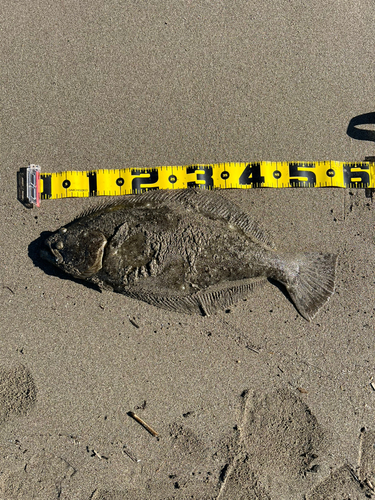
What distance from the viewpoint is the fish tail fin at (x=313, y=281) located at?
2.96 meters

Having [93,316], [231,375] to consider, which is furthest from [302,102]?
[93,316]

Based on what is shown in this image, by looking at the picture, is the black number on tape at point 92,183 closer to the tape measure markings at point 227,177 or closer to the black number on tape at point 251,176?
the tape measure markings at point 227,177

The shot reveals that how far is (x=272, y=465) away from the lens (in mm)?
2930

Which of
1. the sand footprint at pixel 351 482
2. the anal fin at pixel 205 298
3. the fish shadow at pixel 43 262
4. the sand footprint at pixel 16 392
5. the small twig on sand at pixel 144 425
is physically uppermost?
the fish shadow at pixel 43 262

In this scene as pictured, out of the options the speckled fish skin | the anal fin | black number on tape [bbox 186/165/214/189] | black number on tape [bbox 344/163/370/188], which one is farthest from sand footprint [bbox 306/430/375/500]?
black number on tape [bbox 186/165/214/189]

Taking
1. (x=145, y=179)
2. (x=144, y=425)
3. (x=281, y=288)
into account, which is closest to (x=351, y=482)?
(x=281, y=288)

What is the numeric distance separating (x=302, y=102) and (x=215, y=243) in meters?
1.75

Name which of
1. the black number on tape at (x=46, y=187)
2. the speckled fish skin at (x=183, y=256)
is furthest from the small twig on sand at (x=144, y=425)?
the black number on tape at (x=46, y=187)

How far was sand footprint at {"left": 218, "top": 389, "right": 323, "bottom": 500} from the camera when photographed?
2.92 m

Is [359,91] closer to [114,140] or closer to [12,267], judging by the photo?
[114,140]

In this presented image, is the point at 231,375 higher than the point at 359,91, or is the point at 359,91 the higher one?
the point at 359,91

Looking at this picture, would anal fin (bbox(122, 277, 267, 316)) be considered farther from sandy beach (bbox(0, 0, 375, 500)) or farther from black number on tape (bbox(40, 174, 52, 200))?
black number on tape (bbox(40, 174, 52, 200))

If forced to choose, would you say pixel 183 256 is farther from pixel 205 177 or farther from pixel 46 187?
pixel 46 187

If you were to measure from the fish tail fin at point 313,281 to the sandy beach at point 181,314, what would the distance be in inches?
5.2
